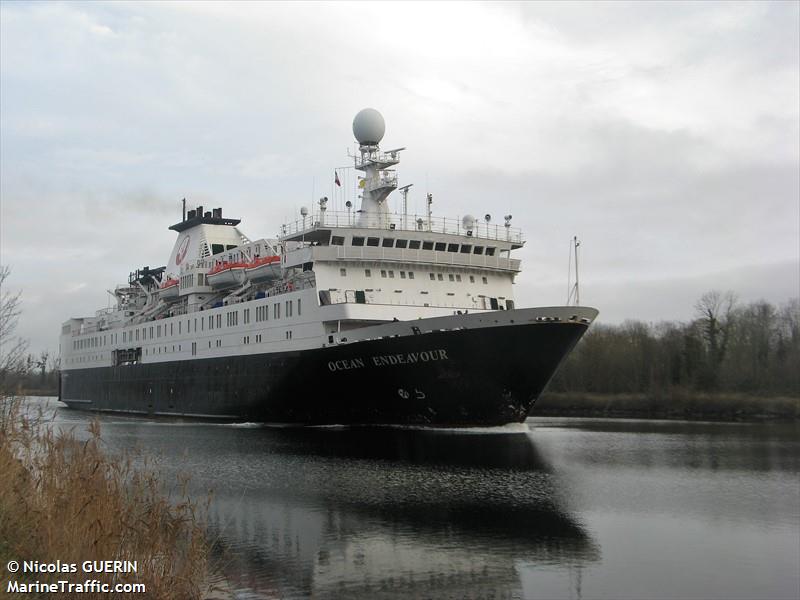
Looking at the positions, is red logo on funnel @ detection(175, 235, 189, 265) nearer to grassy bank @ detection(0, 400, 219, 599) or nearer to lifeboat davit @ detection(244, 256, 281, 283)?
lifeboat davit @ detection(244, 256, 281, 283)

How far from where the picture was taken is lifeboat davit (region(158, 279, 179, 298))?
4981 cm

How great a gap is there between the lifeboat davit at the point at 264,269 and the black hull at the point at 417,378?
4.25 metres

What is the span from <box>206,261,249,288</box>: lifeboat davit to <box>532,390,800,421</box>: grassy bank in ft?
67.2

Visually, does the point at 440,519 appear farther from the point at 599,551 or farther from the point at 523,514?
the point at 599,551

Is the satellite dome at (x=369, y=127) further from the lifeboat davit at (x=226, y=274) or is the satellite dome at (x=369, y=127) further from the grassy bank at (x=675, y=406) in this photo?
the grassy bank at (x=675, y=406)

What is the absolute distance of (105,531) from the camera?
31.5 feet

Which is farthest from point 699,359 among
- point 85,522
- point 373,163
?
point 85,522

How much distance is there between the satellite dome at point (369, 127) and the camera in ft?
130

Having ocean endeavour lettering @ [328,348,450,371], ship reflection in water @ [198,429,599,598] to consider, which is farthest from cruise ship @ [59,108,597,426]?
ship reflection in water @ [198,429,599,598]

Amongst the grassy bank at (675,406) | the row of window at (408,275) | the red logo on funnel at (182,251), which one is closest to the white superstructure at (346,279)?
the row of window at (408,275)

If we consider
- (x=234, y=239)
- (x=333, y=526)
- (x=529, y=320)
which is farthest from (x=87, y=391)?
(x=333, y=526)

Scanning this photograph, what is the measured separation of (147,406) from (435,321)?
2851 cm

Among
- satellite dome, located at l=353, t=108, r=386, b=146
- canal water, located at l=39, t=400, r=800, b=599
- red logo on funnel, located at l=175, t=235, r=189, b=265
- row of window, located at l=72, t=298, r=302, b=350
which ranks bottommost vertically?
canal water, located at l=39, t=400, r=800, b=599

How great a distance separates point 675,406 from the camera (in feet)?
191
